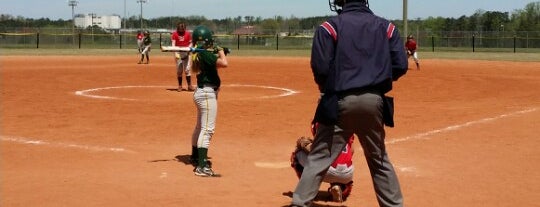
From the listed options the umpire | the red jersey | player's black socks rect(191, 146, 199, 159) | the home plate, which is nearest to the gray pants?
the umpire

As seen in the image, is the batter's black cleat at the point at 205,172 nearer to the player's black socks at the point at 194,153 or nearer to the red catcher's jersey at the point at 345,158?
the player's black socks at the point at 194,153

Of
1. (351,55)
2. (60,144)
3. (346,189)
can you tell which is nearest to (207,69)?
(346,189)

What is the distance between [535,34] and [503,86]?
49.7 meters

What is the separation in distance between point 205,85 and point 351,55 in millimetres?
3287

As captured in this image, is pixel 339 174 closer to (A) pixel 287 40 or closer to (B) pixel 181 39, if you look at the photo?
(B) pixel 181 39

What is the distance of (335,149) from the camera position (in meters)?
4.97

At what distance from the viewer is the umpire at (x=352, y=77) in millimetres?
4754

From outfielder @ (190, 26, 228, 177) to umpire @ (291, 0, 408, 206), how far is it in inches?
109

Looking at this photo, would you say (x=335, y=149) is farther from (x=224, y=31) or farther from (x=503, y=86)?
(x=224, y=31)

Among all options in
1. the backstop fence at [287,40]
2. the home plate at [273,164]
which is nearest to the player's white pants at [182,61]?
the home plate at [273,164]

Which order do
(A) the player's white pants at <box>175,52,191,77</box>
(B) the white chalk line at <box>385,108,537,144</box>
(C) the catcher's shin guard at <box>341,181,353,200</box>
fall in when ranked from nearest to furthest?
(C) the catcher's shin guard at <box>341,181,353,200</box>
(B) the white chalk line at <box>385,108,537,144</box>
(A) the player's white pants at <box>175,52,191,77</box>

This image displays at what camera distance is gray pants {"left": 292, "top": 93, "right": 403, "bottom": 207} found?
479 cm

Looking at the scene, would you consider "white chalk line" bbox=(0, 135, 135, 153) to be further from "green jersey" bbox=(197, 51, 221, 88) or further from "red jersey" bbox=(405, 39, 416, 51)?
"red jersey" bbox=(405, 39, 416, 51)

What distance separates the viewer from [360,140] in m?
5.04
